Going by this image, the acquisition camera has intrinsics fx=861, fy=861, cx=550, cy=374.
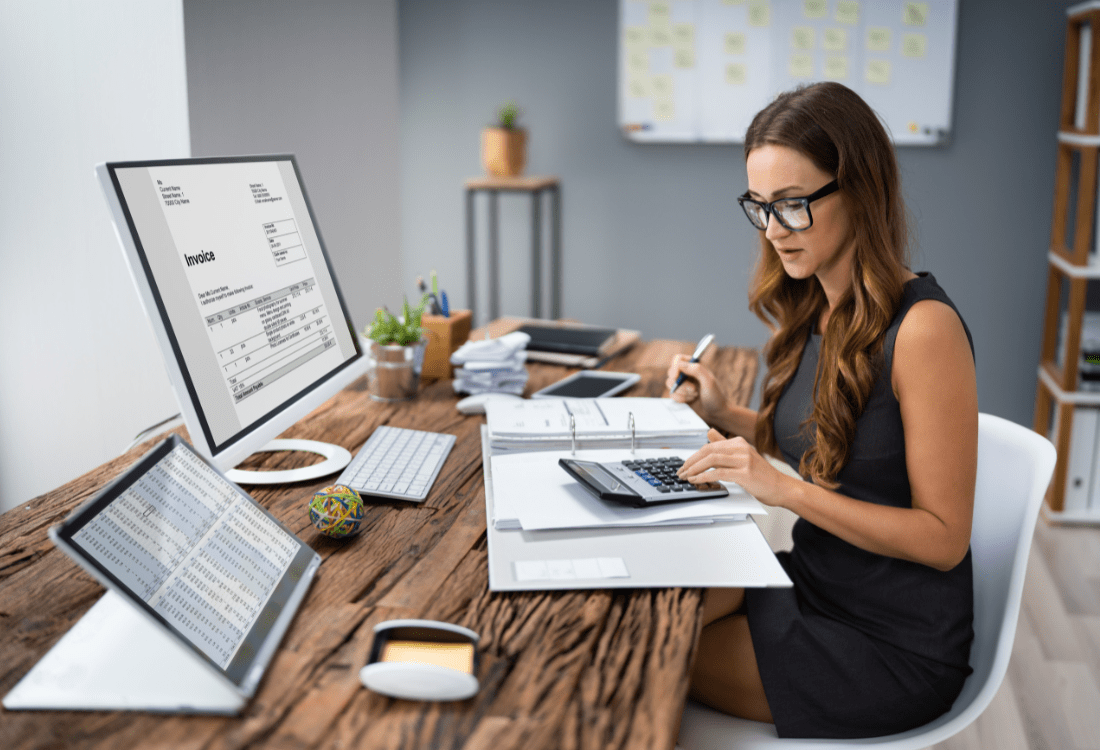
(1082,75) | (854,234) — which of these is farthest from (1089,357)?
(854,234)

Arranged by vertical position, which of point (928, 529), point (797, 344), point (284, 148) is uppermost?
point (284, 148)

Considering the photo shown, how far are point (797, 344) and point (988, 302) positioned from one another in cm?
243

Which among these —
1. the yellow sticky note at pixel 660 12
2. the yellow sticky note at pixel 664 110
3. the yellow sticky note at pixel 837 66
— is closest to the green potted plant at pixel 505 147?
the yellow sticky note at pixel 664 110

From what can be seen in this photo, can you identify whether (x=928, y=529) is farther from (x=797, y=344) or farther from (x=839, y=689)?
(x=797, y=344)

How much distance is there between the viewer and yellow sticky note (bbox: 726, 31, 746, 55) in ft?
11.2

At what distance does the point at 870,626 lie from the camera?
1.18 meters

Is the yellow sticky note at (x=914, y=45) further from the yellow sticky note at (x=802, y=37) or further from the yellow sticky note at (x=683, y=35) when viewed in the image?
the yellow sticky note at (x=683, y=35)

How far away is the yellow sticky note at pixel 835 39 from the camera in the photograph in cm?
335

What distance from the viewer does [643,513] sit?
1.08m

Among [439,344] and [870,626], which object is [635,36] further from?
[870,626]

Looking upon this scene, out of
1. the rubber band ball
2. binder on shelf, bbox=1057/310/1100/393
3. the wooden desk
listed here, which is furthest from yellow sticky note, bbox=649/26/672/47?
the rubber band ball

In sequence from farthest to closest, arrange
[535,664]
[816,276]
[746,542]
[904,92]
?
1. [904,92]
2. [816,276]
3. [746,542]
4. [535,664]

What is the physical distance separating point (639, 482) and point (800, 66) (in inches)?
110

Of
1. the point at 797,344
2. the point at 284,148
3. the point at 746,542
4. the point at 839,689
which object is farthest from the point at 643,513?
the point at 284,148
